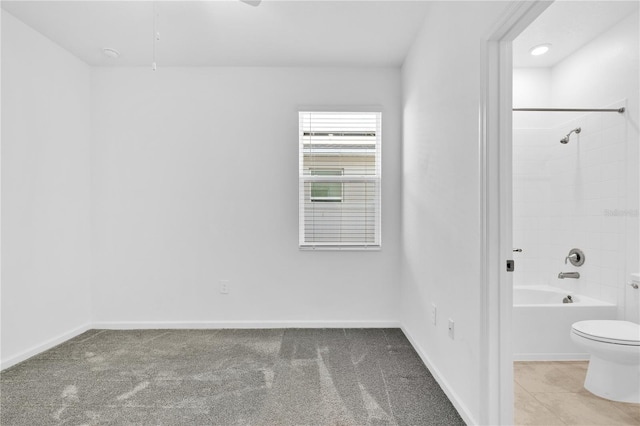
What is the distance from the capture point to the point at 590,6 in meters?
2.30

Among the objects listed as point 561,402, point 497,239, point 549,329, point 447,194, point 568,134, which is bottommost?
point 561,402

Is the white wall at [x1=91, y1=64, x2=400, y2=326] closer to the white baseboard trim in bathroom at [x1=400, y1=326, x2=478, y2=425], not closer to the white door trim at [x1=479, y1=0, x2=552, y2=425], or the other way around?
the white baseboard trim in bathroom at [x1=400, y1=326, x2=478, y2=425]

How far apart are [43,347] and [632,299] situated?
447 centimetres

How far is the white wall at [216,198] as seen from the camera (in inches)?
132

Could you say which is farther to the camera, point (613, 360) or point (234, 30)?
point (234, 30)

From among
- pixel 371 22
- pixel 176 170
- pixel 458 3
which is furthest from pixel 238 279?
pixel 458 3

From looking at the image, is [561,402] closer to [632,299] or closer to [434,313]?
[434,313]

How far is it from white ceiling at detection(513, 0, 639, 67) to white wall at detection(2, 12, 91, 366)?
3.81 m

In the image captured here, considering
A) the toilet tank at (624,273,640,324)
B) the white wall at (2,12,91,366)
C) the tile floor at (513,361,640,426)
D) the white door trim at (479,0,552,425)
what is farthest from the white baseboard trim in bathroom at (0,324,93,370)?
the toilet tank at (624,273,640,324)

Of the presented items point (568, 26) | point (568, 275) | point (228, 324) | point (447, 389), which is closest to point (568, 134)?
point (568, 26)

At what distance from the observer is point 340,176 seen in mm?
3430

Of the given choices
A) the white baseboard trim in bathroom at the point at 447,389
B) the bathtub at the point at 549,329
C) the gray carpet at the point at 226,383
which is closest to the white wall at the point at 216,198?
the gray carpet at the point at 226,383

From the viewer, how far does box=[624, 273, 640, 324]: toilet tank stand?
239 centimetres

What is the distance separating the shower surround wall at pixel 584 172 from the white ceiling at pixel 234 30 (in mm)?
1443
